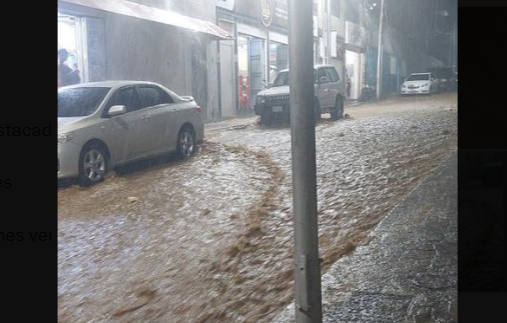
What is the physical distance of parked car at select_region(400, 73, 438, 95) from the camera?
2.85 metres

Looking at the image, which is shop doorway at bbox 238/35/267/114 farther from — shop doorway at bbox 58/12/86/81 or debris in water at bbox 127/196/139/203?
shop doorway at bbox 58/12/86/81

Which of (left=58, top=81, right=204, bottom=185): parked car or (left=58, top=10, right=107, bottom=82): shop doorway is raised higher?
(left=58, top=10, right=107, bottom=82): shop doorway

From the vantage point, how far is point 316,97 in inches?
109

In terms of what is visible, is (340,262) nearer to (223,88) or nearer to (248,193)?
(248,193)

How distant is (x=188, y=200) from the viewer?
284cm

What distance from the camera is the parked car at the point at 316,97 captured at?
108 inches

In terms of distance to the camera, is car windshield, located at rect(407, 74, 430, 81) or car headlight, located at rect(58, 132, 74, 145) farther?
car windshield, located at rect(407, 74, 430, 81)

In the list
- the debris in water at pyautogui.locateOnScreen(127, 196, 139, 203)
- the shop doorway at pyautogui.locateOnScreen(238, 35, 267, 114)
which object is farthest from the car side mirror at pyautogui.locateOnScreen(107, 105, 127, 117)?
the shop doorway at pyautogui.locateOnScreen(238, 35, 267, 114)

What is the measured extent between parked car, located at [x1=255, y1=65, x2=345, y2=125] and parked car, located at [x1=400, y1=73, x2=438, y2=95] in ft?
1.11

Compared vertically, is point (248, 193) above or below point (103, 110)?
below

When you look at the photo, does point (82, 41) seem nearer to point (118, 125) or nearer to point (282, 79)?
point (118, 125)

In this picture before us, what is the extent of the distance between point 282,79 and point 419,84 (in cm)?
73
